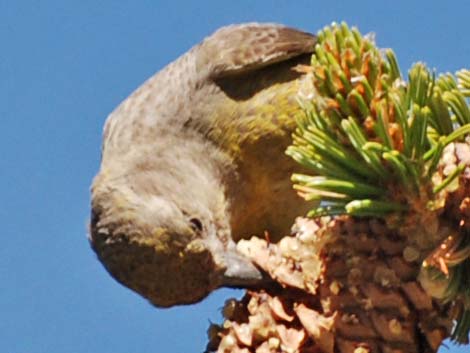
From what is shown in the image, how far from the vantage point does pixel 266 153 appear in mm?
4844

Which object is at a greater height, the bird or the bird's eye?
the bird

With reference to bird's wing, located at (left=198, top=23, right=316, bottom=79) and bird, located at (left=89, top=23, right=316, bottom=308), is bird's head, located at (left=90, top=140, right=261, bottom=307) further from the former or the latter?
bird's wing, located at (left=198, top=23, right=316, bottom=79)

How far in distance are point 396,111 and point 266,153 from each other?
2433 mm

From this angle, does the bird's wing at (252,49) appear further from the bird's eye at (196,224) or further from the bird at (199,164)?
the bird's eye at (196,224)

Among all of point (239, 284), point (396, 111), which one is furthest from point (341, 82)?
point (239, 284)

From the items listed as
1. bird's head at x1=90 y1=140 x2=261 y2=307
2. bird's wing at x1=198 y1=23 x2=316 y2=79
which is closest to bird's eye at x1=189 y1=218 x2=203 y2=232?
bird's head at x1=90 y1=140 x2=261 y2=307

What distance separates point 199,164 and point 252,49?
60 centimetres

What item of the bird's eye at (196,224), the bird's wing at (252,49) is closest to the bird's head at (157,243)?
the bird's eye at (196,224)

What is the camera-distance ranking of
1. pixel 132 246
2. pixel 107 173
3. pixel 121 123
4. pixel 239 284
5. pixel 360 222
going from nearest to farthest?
pixel 360 222
pixel 239 284
pixel 132 246
pixel 107 173
pixel 121 123

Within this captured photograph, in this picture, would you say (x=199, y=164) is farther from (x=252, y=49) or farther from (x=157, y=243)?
(x=157, y=243)

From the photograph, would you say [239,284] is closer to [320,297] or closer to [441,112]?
[320,297]

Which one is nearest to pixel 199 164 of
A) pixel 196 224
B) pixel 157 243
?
pixel 196 224

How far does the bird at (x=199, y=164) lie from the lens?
419 cm

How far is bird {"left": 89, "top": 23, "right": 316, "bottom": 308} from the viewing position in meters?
4.19
